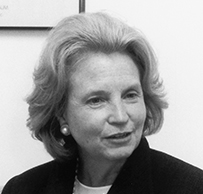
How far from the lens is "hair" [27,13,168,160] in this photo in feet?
3.97

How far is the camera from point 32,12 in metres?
1.57

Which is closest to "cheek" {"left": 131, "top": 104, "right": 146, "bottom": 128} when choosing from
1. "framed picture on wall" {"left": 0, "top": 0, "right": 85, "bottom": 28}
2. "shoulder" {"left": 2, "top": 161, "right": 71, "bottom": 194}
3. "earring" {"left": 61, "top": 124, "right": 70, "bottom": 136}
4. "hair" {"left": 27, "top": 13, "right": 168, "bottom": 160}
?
"hair" {"left": 27, "top": 13, "right": 168, "bottom": 160}

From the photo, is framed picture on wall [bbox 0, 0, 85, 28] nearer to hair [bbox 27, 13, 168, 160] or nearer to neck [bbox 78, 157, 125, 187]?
hair [bbox 27, 13, 168, 160]

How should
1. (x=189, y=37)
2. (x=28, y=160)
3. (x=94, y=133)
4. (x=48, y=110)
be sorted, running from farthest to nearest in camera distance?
1. (x=28, y=160)
2. (x=189, y=37)
3. (x=48, y=110)
4. (x=94, y=133)

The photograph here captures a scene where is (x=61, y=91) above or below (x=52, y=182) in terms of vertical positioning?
above

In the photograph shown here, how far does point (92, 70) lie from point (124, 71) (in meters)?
0.09

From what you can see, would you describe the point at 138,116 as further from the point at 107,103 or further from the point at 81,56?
the point at 81,56

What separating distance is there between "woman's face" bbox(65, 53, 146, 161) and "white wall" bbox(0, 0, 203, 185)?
1.29 feet

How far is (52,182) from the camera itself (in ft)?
4.61

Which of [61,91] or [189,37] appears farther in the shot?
[189,37]

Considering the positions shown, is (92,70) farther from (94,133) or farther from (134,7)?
(134,7)

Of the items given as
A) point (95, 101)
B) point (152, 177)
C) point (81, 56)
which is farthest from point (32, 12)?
point (152, 177)

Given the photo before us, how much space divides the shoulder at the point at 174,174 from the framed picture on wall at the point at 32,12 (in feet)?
2.15

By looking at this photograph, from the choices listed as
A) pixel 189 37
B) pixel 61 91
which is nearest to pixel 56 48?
pixel 61 91
